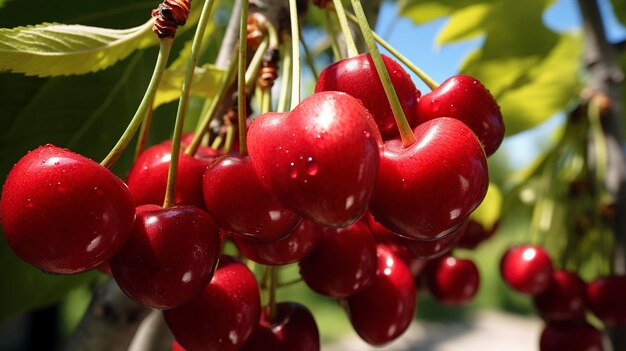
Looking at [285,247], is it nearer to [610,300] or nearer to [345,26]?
[345,26]

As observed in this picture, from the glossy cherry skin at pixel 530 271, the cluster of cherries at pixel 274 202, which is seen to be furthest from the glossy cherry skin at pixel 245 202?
the glossy cherry skin at pixel 530 271

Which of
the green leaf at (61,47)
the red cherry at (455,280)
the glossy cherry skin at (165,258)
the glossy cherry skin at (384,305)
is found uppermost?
the green leaf at (61,47)

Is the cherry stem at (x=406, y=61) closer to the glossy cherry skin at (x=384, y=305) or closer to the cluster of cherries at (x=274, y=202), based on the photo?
the cluster of cherries at (x=274, y=202)

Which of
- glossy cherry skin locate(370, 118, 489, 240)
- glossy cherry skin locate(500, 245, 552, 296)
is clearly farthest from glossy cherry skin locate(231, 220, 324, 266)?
glossy cherry skin locate(500, 245, 552, 296)

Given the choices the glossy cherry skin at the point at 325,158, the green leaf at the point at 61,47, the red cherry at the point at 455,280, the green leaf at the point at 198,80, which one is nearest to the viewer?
the glossy cherry skin at the point at 325,158

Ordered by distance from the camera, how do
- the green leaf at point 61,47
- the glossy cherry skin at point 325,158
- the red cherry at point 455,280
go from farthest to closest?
the red cherry at point 455,280 < the green leaf at point 61,47 < the glossy cherry skin at point 325,158

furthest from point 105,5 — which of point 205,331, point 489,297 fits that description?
point 489,297

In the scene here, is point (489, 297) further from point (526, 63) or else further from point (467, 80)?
point (467, 80)
